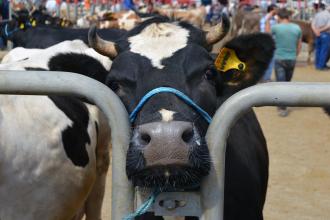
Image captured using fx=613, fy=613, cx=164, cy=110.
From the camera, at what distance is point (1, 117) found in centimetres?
343

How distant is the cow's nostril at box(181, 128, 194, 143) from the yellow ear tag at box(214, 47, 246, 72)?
39.5 inches

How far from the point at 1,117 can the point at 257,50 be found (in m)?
1.46

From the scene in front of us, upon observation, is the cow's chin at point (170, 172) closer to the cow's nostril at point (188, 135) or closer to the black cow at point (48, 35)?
the cow's nostril at point (188, 135)

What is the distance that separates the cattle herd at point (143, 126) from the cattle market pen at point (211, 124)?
0.28 feet

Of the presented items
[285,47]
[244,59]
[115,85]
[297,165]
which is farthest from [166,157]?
[285,47]

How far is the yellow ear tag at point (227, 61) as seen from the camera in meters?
2.98

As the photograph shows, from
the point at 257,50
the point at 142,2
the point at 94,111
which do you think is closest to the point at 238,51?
the point at 257,50

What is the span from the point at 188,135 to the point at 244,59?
121 centimetres

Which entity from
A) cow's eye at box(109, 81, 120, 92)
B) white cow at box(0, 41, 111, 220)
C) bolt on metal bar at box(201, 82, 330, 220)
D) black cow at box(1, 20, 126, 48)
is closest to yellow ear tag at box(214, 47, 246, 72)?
cow's eye at box(109, 81, 120, 92)

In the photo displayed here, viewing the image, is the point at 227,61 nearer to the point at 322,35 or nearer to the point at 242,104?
the point at 242,104

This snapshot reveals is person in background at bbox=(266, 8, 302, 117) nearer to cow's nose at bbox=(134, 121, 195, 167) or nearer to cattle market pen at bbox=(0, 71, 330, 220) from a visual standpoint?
cow's nose at bbox=(134, 121, 195, 167)

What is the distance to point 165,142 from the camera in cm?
193

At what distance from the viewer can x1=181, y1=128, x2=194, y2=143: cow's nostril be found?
1991 millimetres

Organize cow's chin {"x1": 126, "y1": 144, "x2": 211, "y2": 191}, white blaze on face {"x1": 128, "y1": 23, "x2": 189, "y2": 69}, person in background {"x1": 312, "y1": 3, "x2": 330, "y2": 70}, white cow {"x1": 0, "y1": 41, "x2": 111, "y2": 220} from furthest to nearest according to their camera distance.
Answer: person in background {"x1": 312, "y1": 3, "x2": 330, "y2": 70}
white cow {"x1": 0, "y1": 41, "x2": 111, "y2": 220}
white blaze on face {"x1": 128, "y1": 23, "x2": 189, "y2": 69}
cow's chin {"x1": 126, "y1": 144, "x2": 211, "y2": 191}
